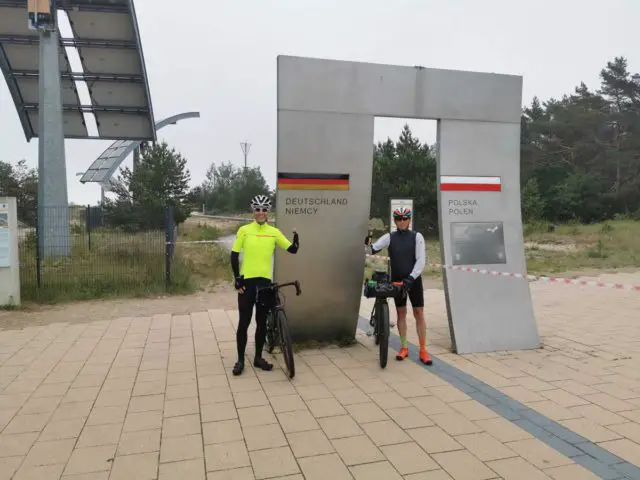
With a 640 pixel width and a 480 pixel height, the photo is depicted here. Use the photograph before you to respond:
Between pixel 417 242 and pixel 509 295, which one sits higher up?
pixel 417 242

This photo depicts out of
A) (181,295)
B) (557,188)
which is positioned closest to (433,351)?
(181,295)

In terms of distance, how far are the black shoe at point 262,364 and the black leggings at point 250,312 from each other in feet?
0.14

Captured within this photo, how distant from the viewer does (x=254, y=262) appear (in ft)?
17.2

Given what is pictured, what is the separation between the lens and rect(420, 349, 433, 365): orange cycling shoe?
5.70 m

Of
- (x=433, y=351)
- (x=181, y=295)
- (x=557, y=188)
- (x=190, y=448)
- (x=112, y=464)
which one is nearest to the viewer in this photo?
(x=112, y=464)

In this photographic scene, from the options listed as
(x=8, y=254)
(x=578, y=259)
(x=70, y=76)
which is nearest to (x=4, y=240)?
(x=8, y=254)

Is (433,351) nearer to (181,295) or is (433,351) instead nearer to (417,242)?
(417,242)

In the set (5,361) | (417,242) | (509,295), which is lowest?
(5,361)

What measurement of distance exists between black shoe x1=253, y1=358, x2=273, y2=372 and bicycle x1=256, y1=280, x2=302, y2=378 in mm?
248

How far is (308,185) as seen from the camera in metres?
6.03

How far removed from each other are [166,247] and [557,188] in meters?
46.0

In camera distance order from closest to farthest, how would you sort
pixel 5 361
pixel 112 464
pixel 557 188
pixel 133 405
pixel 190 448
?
pixel 112 464, pixel 190 448, pixel 133 405, pixel 5 361, pixel 557 188

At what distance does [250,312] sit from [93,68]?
15.1 metres

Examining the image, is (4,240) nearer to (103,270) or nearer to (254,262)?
(103,270)
